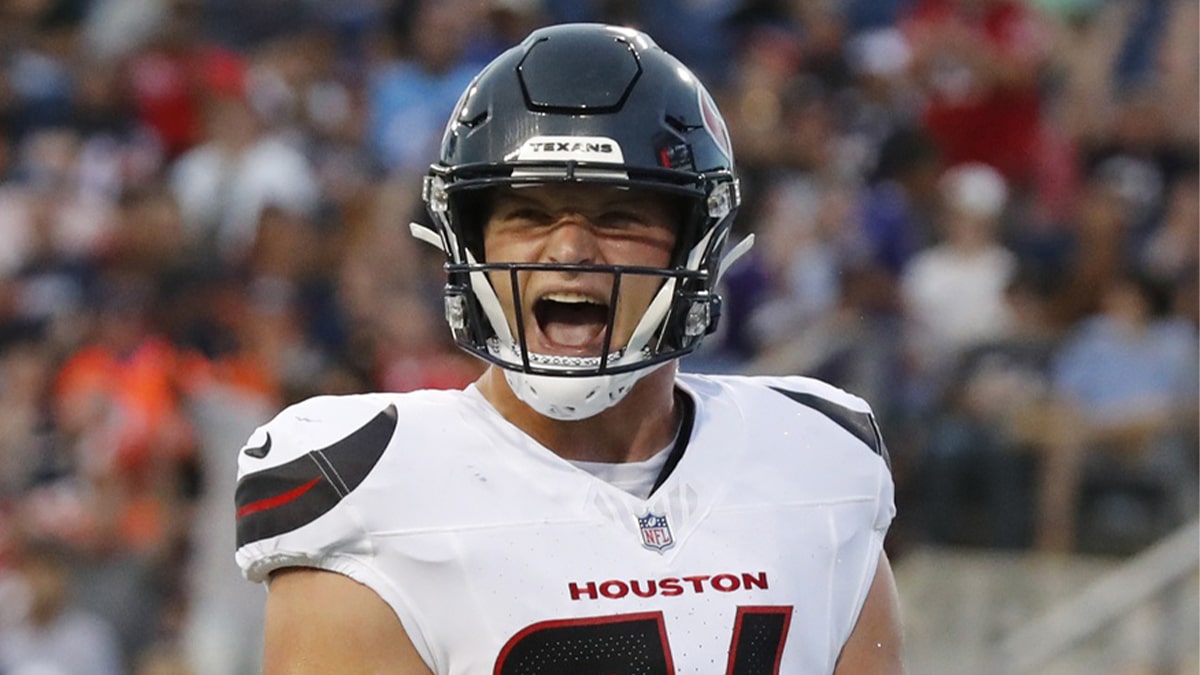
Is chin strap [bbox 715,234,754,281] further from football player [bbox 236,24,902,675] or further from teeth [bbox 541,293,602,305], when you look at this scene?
teeth [bbox 541,293,602,305]

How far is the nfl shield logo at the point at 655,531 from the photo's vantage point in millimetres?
2387

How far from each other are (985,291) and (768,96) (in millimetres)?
1556

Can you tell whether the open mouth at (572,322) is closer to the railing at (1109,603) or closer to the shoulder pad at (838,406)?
the shoulder pad at (838,406)

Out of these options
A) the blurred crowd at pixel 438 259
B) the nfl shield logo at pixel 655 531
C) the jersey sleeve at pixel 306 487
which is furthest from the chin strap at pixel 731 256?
the blurred crowd at pixel 438 259

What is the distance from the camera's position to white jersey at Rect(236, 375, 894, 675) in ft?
7.56

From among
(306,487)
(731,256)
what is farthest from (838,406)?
(306,487)

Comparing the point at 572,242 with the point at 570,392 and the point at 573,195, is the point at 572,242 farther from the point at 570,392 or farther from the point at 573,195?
the point at 570,392

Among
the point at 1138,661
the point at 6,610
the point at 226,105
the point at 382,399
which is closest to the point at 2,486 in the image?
the point at 6,610

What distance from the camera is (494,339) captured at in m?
2.43

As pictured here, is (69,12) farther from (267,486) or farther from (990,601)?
(267,486)

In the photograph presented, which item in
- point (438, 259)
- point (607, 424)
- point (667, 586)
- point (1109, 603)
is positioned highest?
point (607, 424)

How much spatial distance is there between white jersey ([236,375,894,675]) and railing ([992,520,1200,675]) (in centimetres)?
420

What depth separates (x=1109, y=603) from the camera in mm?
6555

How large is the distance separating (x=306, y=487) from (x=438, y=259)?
5023mm
